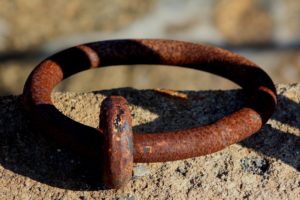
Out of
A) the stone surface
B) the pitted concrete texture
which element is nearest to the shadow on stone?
the pitted concrete texture

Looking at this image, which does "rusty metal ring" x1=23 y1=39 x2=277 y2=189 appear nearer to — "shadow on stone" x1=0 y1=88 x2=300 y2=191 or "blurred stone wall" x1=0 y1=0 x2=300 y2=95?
"shadow on stone" x1=0 y1=88 x2=300 y2=191

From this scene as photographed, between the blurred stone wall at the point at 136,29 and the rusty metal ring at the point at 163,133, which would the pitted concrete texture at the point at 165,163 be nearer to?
the rusty metal ring at the point at 163,133

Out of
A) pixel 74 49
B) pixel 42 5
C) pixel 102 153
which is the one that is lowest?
pixel 102 153

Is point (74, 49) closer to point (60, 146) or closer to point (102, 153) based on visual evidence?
point (60, 146)

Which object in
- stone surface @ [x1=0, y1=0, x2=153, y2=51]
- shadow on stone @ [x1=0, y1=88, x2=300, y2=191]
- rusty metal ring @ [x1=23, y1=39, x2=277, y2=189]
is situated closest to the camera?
rusty metal ring @ [x1=23, y1=39, x2=277, y2=189]

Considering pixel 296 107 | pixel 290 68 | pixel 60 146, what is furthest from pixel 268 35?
pixel 60 146

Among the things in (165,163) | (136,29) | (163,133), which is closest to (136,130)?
(165,163)
